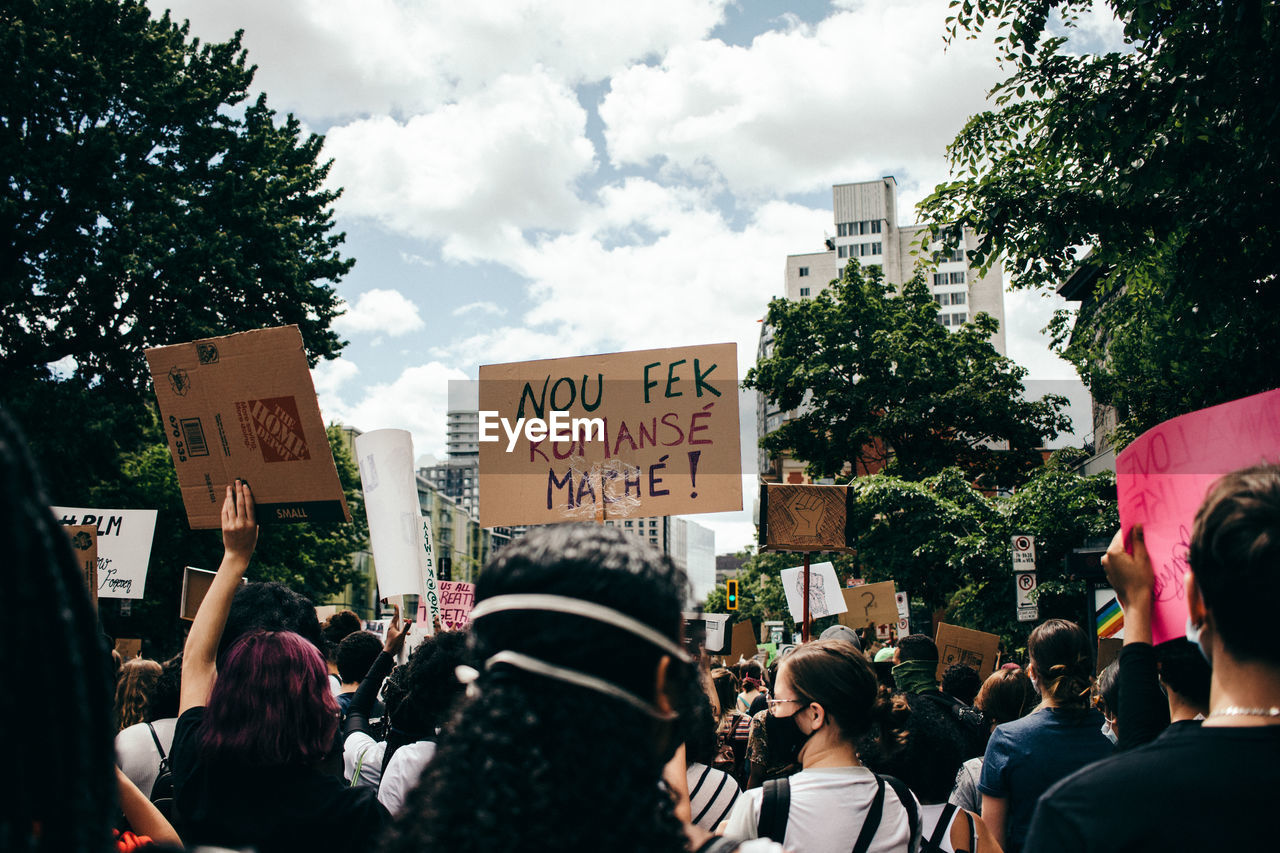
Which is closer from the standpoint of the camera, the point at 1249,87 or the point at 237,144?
the point at 1249,87

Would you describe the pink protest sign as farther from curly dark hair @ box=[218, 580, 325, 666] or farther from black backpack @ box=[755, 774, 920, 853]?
curly dark hair @ box=[218, 580, 325, 666]

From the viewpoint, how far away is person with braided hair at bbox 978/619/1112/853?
386 centimetres

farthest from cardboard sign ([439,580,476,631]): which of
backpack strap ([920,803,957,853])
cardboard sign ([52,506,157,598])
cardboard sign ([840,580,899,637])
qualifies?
backpack strap ([920,803,957,853])

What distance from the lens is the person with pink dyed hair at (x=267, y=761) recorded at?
2.26 metres

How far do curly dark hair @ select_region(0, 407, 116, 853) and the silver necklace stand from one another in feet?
5.46

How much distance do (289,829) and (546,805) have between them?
4.38ft

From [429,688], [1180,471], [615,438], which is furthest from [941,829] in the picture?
[615,438]

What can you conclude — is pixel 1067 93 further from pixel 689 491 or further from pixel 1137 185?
pixel 689 491

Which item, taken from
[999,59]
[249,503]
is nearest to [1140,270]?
[999,59]

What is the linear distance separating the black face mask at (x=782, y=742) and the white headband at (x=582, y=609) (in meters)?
2.78

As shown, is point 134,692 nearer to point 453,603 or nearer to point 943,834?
point 943,834

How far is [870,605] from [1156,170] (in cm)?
683

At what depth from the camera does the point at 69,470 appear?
691 inches

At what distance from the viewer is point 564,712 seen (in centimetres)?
125
